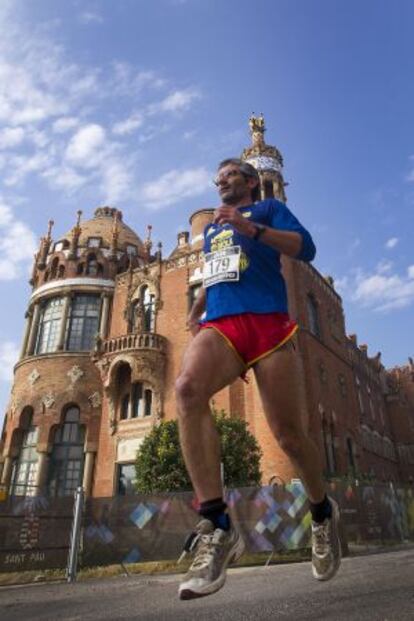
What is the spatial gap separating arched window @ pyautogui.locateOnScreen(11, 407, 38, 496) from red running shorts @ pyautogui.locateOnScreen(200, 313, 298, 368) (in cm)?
2258

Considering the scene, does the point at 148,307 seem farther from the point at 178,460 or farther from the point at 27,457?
the point at 178,460

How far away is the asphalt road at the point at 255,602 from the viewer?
12.2 feet

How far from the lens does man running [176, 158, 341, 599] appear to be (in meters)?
2.60

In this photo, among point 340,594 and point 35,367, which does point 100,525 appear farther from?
point 35,367

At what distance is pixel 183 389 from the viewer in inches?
107

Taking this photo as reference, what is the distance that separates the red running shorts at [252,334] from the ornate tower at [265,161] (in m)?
25.1

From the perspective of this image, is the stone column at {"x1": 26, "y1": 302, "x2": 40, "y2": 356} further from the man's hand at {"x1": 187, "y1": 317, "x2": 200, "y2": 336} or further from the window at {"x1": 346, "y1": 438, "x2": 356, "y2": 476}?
the man's hand at {"x1": 187, "y1": 317, "x2": 200, "y2": 336}

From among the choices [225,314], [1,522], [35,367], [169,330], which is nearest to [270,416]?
[225,314]

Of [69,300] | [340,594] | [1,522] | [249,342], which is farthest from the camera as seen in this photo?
[69,300]

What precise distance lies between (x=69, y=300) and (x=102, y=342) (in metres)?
4.48

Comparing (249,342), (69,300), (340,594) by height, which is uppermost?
(69,300)

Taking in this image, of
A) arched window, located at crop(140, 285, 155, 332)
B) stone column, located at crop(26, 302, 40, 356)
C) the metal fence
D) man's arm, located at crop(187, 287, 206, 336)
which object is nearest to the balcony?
arched window, located at crop(140, 285, 155, 332)

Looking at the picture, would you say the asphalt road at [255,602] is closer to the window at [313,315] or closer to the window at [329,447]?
the window at [329,447]

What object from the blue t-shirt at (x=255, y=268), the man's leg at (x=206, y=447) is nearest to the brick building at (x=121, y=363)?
the blue t-shirt at (x=255, y=268)
